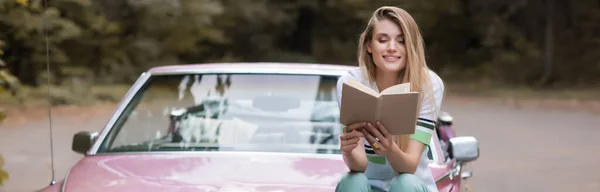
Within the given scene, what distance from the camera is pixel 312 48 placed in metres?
39.3

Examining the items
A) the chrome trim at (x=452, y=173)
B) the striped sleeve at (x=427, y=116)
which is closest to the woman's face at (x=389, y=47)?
the striped sleeve at (x=427, y=116)

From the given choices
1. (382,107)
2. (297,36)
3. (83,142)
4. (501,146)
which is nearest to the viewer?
(382,107)

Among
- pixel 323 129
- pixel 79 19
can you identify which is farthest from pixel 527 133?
pixel 79 19

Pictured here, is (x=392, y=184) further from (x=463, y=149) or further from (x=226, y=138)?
(x=226, y=138)

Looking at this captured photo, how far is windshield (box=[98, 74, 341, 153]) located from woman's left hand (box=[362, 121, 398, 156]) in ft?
4.89

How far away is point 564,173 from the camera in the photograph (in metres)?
9.56

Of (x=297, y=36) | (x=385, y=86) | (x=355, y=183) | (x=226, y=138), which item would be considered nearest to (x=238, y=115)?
(x=226, y=138)

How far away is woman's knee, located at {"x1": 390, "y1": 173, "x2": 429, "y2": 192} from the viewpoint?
2580 mm

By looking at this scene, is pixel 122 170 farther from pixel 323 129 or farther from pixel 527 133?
pixel 527 133

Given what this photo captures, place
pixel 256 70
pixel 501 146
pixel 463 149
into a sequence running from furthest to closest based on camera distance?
pixel 501 146
pixel 256 70
pixel 463 149

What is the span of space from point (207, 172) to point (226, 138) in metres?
0.70

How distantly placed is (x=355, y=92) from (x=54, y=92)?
64.7ft

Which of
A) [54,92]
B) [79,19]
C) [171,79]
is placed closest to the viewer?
[171,79]

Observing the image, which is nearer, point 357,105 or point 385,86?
point 357,105
